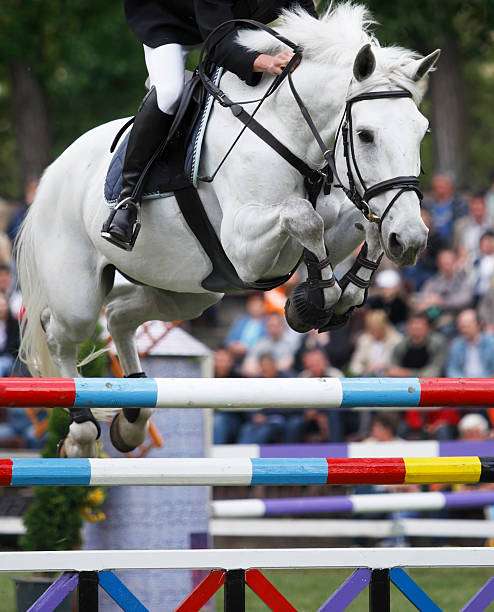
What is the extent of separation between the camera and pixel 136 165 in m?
5.12

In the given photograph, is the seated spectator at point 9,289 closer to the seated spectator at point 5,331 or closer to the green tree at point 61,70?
the seated spectator at point 5,331

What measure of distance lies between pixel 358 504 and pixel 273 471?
12.2ft

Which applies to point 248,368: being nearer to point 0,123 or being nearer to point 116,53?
point 116,53

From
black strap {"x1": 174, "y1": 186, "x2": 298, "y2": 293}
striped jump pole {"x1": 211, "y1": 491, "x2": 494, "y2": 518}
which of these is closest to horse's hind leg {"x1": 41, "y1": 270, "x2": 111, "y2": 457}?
black strap {"x1": 174, "y1": 186, "x2": 298, "y2": 293}

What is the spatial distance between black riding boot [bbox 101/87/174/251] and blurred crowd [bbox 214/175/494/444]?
428cm

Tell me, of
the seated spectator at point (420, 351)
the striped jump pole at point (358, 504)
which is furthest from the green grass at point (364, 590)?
the seated spectator at point (420, 351)

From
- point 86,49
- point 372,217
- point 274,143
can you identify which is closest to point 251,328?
point 274,143

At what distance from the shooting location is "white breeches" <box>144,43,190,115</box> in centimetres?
507

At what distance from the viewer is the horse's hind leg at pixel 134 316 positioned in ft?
19.5

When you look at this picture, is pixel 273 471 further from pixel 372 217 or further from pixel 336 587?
pixel 336 587

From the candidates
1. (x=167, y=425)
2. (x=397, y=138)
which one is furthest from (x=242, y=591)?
(x=167, y=425)

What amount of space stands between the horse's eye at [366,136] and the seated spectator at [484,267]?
6.00 meters

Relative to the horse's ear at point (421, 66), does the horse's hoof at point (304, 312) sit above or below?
below

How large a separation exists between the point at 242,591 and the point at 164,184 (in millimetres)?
2139
